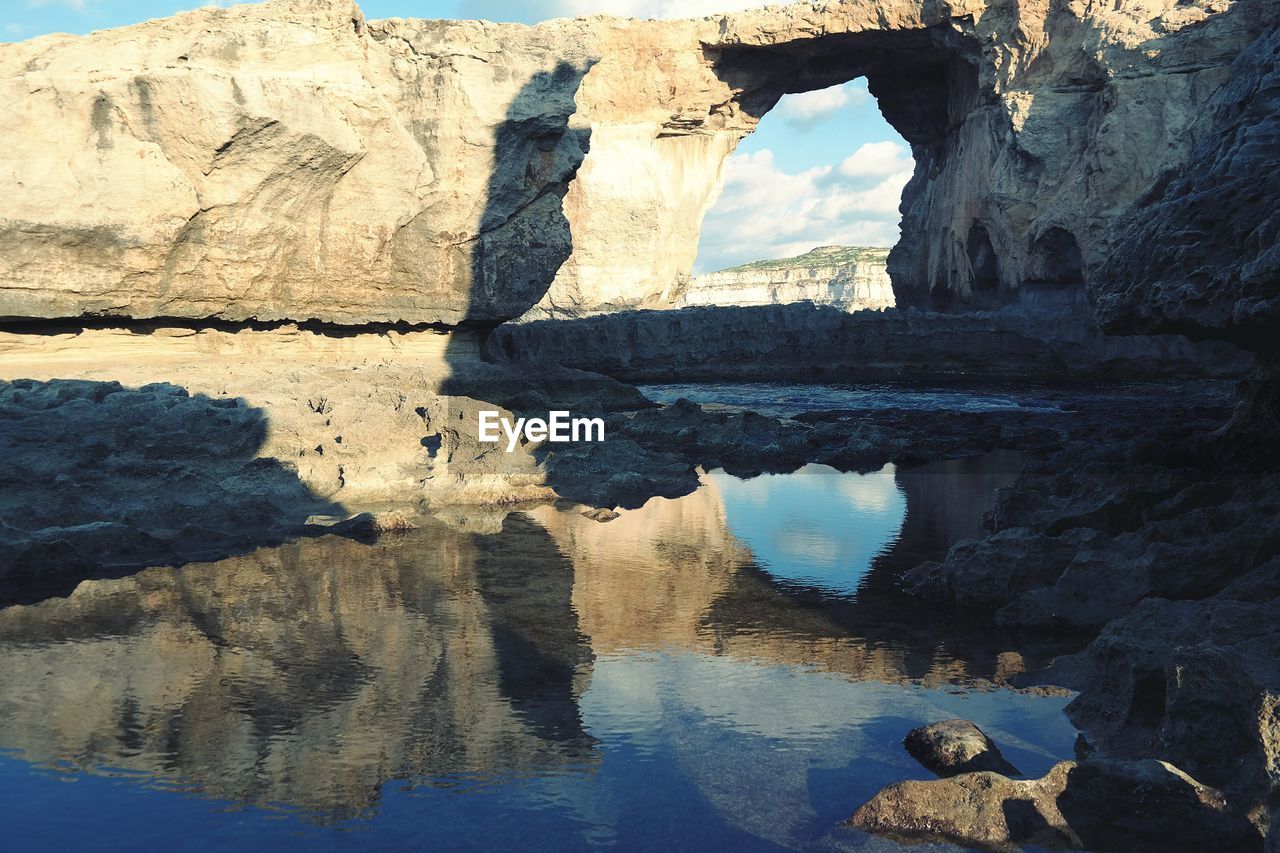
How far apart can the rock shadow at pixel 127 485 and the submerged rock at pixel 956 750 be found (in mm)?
4299

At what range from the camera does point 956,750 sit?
3.02 m

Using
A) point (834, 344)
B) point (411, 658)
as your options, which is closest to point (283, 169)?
point (411, 658)

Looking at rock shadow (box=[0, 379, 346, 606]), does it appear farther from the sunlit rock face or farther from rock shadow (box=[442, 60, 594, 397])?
rock shadow (box=[442, 60, 594, 397])

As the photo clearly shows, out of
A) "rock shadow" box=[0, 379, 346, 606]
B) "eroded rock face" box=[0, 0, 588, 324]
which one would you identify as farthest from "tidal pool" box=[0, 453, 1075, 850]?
"eroded rock face" box=[0, 0, 588, 324]

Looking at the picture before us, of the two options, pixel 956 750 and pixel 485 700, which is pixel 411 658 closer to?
pixel 485 700

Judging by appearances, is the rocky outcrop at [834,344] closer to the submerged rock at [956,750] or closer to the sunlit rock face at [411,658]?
the sunlit rock face at [411,658]

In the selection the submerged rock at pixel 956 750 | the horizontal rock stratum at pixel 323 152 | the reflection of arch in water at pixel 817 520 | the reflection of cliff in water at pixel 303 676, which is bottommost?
the reflection of cliff in water at pixel 303 676

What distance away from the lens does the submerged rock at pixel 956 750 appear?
300 cm

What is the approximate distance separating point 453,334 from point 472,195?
198 centimetres

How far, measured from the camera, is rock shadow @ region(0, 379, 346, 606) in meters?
5.61

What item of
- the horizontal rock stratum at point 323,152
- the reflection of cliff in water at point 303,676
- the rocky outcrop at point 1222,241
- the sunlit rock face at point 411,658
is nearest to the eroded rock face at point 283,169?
the horizontal rock stratum at point 323,152

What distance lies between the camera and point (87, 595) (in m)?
5.02

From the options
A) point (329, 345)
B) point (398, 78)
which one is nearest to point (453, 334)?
point (329, 345)

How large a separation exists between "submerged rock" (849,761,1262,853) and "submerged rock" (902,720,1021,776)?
0.22 m
